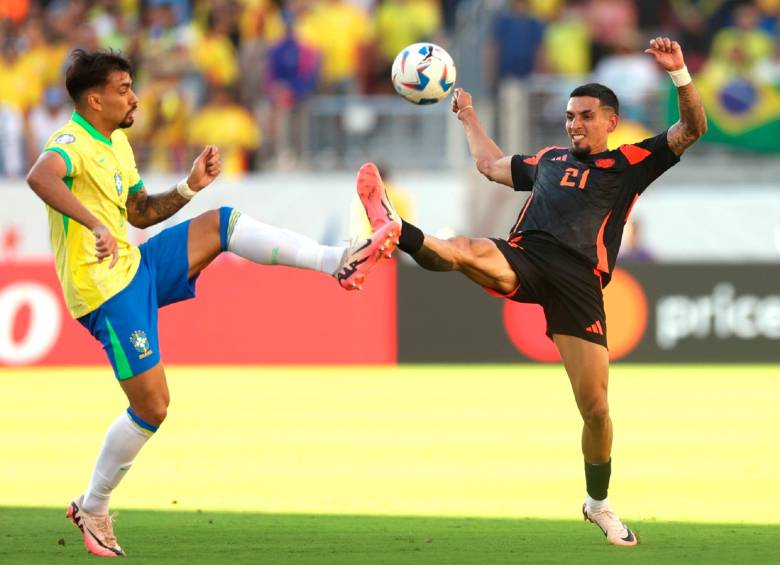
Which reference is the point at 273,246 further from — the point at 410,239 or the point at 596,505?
the point at 596,505

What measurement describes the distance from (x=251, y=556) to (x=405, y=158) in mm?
12708

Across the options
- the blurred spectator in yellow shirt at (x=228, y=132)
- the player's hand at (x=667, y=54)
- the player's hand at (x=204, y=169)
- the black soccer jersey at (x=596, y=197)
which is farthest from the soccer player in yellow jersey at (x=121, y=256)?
the blurred spectator in yellow shirt at (x=228, y=132)

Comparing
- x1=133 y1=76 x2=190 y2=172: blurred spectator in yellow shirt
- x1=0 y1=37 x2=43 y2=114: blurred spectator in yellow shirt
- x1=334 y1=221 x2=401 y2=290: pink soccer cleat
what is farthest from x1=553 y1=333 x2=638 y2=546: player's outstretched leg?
x1=0 y1=37 x2=43 y2=114: blurred spectator in yellow shirt

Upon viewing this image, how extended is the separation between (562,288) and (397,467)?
3.35m

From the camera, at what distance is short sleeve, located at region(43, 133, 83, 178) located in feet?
24.3

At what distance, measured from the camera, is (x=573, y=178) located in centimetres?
846

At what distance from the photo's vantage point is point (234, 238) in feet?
25.5

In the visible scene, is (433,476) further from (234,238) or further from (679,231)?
(679,231)

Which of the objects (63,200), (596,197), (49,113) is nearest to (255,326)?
(49,113)

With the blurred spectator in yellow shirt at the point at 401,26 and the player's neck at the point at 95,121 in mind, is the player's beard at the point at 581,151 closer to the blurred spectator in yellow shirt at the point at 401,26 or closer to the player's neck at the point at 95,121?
the player's neck at the point at 95,121

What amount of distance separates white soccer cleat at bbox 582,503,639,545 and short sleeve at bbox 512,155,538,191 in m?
1.86

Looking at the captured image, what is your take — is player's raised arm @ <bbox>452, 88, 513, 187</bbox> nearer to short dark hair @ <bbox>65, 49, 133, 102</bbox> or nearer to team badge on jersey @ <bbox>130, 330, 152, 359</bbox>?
short dark hair @ <bbox>65, 49, 133, 102</bbox>

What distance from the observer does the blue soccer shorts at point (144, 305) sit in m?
7.52

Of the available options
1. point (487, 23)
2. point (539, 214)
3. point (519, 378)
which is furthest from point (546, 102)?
point (539, 214)
